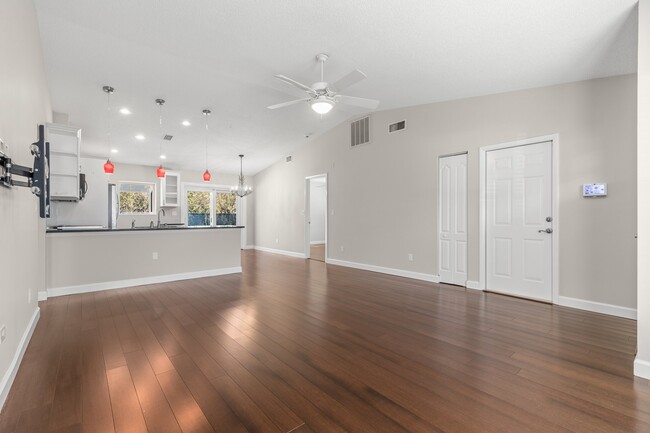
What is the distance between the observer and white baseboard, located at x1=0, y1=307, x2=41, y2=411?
186 cm

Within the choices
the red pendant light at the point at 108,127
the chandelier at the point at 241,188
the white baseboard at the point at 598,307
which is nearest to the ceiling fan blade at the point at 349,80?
the red pendant light at the point at 108,127

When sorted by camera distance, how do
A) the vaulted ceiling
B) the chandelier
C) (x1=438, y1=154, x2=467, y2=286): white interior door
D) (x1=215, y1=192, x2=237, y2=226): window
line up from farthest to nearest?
1. (x1=215, y1=192, x2=237, y2=226): window
2. the chandelier
3. (x1=438, y1=154, x2=467, y2=286): white interior door
4. the vaulted ceiling

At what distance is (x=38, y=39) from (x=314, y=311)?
14.6ft

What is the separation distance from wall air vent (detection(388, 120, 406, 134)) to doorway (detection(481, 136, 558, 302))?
1.63m

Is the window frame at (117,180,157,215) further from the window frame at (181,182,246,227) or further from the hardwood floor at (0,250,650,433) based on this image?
the hardwood floor at (0,250,650,433)

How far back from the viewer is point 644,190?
2.21 meters

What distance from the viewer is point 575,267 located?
12.6 feet

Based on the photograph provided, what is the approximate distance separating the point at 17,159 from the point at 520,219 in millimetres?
5715

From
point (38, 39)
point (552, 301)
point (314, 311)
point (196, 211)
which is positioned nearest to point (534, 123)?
point (552, 301)

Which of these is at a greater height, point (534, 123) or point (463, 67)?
point (463, 67)

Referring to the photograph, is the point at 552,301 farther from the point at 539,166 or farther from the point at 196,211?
the point at 196,211

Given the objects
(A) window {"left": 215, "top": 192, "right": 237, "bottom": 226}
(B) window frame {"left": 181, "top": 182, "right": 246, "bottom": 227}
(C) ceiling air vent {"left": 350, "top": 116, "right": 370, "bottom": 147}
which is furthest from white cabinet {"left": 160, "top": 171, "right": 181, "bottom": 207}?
(C) ceiling air vent {"left": 350, "top": 116, "right": 370, "bottom": 147}

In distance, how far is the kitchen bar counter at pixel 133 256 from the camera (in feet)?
14.4

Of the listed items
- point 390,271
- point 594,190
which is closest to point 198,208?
point 390,271
